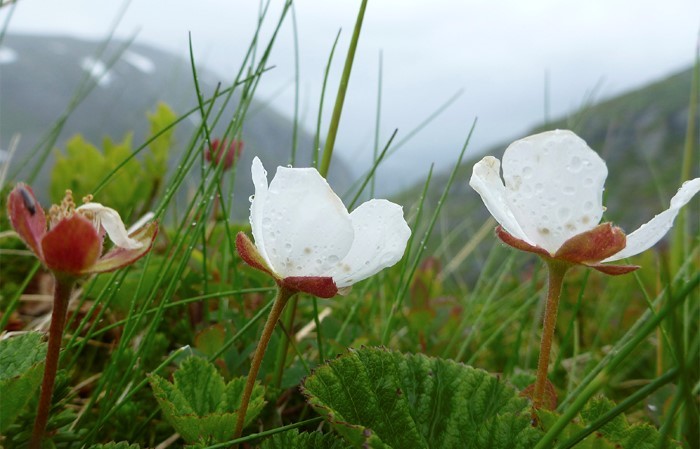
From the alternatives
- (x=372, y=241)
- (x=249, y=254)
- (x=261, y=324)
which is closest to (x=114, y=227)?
(x=249, y=254)

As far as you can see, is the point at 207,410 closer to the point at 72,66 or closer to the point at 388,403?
the point at 388,403

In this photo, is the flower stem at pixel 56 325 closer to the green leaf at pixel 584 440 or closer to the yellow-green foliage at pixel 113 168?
the green leaf at pixel 584 440

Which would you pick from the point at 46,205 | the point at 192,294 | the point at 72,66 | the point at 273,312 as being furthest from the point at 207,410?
the point at 72,66

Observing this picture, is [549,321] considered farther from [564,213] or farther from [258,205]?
[258,205]

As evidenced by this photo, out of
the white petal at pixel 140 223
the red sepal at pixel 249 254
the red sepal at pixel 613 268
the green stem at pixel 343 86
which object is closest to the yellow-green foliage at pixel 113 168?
the white petal at pixel 140 223

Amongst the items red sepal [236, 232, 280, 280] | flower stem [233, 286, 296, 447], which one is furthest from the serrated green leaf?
red sepal [236, 232, 280, 280]

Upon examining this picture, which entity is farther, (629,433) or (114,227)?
(629,433)
